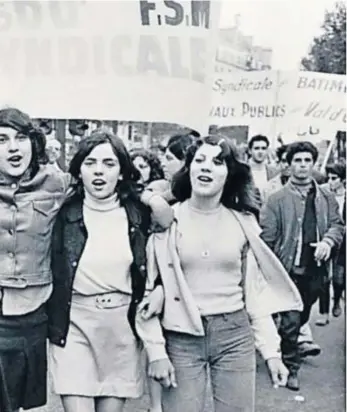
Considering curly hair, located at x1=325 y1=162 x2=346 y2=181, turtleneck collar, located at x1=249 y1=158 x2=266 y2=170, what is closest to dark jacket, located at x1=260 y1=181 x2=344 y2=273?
turtleneck collar, located at x1=249 y1=158 x2=266 y2=170

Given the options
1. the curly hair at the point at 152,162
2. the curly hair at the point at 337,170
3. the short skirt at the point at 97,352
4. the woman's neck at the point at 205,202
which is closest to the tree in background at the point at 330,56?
the curly hair at the point at 337,170

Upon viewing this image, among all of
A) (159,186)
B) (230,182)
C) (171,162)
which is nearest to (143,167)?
(171,162)

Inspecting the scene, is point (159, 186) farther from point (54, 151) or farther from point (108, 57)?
point (108, 57)

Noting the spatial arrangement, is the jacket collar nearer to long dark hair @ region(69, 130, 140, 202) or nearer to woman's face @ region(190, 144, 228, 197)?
long dark hair @ region(69, 130, 140, 202)

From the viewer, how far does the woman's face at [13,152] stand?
310 cm

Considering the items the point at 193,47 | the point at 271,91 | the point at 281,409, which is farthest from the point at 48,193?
the point at 271,91

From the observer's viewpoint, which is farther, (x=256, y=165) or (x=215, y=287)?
(x=256, y=165)

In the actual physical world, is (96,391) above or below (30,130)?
below

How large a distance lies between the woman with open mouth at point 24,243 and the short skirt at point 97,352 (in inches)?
3.7

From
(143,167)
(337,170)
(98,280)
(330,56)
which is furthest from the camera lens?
(330,56)

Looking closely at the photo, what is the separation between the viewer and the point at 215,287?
310cm

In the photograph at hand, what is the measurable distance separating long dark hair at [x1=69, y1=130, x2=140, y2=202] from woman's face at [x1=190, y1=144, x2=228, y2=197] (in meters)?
0.21

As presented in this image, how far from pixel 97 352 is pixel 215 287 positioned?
0.46 meters

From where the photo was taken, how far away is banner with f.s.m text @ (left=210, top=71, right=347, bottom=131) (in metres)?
6.17
